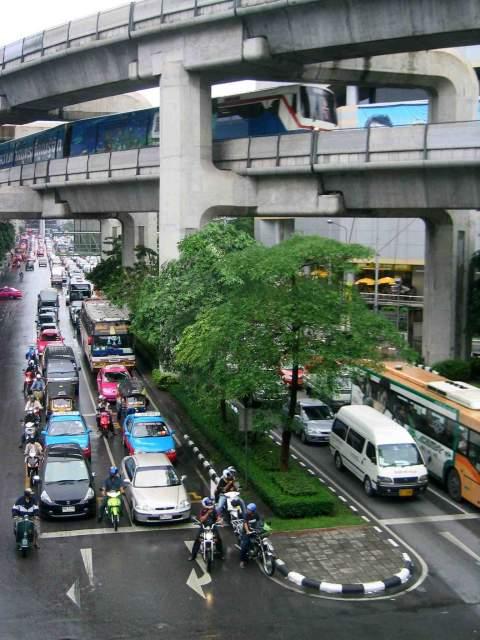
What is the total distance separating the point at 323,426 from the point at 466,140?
1033cm

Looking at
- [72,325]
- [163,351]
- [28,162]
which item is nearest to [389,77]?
[163,351]

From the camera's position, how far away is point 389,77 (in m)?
32.8

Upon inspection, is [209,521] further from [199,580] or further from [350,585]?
[350,585]

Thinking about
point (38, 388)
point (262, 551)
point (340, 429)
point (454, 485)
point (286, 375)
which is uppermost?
point (286, 375)

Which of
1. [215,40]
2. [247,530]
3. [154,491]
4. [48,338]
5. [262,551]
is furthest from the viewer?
[48,338]

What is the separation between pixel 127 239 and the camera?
5416cm

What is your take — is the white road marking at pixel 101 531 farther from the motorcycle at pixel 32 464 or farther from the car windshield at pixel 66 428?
the car windshield at pixel 66 428

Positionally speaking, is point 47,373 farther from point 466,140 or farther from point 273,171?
point 466,140

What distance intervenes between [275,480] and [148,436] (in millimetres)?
5115

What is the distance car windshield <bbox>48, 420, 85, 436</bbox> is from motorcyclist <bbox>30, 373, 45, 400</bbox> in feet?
17.9

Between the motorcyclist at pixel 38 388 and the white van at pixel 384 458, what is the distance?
12647 mm

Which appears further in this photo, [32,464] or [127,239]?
[127,239]

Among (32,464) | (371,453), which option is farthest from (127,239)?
(371,453)

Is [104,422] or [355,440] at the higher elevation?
[355,440]
